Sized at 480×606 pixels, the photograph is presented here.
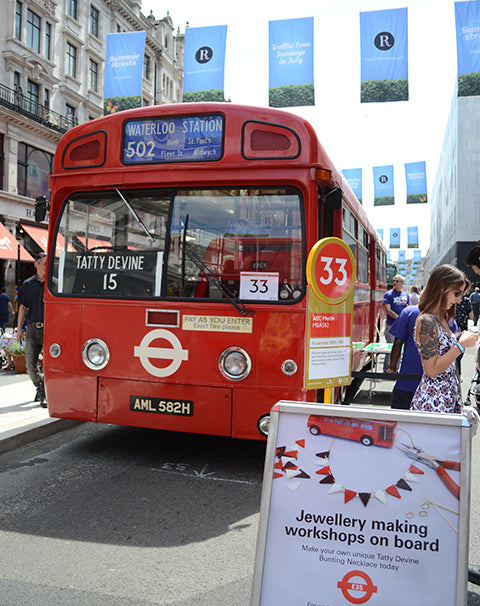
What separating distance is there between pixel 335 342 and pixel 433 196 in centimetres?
8746

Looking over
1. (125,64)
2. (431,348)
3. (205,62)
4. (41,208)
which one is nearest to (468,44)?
(205,62)

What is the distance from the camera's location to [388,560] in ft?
7.72

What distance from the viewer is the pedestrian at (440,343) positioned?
11.7 feet

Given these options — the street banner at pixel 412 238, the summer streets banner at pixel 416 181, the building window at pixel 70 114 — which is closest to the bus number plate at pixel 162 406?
the summer streets banner at pixel 416 181

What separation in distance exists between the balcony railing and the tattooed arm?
2518 centimetres

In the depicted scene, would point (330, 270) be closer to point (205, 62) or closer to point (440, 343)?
point (440, 343)

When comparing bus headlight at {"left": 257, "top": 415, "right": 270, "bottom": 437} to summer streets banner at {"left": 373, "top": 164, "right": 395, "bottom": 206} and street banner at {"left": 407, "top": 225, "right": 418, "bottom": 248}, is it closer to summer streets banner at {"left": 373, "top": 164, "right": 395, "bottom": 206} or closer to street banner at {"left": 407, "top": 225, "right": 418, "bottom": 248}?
summer streets banner at {"left": 373, "top": 164, "right": 395, "bottom": 206}

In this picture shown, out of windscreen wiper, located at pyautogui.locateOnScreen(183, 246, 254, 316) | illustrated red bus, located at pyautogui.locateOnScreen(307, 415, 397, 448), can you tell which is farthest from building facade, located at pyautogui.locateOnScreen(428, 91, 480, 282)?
illustrated red bus, located at pyautogui.locateOnScreen(307, 415, 397, 448)

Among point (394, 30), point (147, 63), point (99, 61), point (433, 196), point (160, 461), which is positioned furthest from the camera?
point (433, 196)

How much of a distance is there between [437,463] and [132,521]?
242cm

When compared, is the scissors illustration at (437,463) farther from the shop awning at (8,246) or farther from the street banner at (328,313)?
the shop awning at (8,246)

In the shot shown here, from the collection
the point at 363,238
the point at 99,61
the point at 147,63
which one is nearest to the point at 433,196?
the point at 147,63

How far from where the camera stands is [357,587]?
2352 millimetres

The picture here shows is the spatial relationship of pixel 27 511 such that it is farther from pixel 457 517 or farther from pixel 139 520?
pixel 457 517
